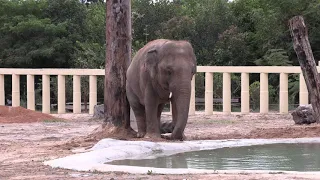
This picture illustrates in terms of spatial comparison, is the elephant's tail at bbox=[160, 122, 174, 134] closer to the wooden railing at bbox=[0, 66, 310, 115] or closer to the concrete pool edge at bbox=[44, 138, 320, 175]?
the concrete pool edge at bbox=[44, 138, 320, 175]

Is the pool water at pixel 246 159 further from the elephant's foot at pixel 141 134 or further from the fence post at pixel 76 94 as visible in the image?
the fence post at pixel 76 94

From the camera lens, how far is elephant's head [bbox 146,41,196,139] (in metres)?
13.3

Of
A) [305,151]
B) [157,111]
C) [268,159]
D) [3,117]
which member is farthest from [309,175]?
[3,117]

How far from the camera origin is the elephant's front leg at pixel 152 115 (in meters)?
13.9

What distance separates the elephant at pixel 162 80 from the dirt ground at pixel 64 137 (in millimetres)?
1033

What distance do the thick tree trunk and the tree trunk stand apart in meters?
3.60

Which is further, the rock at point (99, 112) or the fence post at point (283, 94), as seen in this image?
the fence post at point (283, 94)

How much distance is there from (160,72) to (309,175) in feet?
19.2

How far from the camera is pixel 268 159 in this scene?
1041cm

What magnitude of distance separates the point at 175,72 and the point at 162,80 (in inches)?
14.3

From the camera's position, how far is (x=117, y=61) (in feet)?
49.7

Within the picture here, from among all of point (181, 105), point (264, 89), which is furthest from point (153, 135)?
point (264, 89)

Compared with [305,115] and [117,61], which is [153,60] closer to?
[117,61]

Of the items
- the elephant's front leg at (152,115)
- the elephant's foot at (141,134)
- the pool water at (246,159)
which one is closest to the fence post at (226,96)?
the elephant's foot at (141,134)
